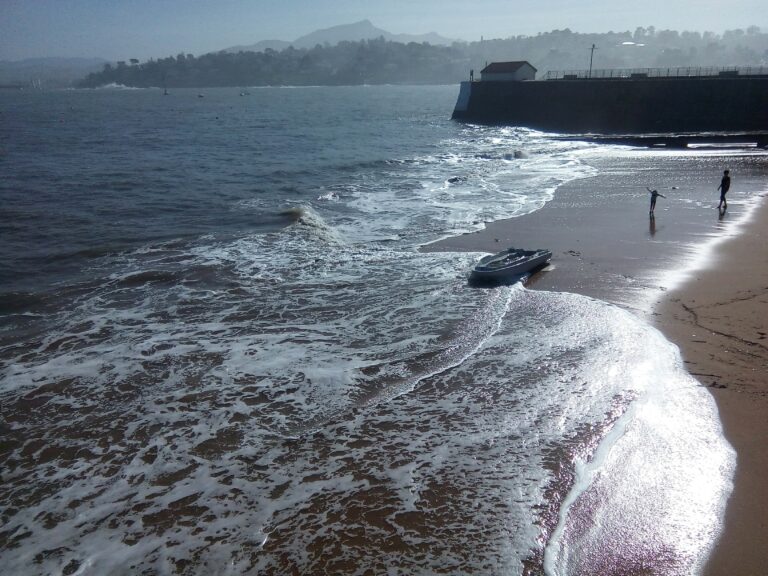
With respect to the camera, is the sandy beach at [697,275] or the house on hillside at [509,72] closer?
the sandy beach at [697,275]

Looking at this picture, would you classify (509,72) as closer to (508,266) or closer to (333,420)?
(508,266)

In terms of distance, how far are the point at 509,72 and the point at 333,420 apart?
66462mm

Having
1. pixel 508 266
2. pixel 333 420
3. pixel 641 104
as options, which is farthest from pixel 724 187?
pixel 641 104

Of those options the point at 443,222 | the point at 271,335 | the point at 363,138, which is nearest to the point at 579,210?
the point at 443,222

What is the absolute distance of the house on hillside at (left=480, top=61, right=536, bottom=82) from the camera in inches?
2660

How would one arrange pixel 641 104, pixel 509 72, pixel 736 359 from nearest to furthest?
pixel 736 359 < pixel 641 104 < pixel 509 72

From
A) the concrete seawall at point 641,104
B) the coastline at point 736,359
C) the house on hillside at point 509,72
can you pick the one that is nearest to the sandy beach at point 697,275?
the coastline at point 736,359

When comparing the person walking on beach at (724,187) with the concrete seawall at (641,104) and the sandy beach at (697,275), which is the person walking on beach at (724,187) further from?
the concrete seawall at (641,104)

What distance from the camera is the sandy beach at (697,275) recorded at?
6832mm

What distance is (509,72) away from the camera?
223 feet

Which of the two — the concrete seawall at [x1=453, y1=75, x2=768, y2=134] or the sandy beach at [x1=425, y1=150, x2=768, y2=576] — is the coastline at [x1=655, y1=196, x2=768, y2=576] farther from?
the concrete seawall at [x1=453, y1=75, x2=768, y2=134]

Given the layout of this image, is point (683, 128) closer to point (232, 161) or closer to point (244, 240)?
point (232, 161)

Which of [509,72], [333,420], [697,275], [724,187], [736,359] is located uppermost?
[509,72]

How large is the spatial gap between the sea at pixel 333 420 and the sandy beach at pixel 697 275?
0.92 ft
